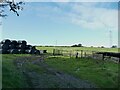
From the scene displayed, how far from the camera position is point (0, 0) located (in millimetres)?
26297

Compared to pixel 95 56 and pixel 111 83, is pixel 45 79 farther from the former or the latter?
pixel 95 56

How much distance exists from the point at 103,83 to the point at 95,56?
30154 mm

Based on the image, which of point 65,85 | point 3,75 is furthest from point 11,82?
point 65,85

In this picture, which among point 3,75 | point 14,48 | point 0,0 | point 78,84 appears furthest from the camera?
point 14,48

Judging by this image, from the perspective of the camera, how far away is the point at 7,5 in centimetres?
2725

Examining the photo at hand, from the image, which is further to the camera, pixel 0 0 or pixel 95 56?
pixel 95 56

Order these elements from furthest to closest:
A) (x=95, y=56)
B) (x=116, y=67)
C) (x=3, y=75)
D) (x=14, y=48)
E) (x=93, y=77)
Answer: (x=14, y=48), (x=95, y=56), (x=116, y=67), (x=93, y=77), (x=3, y=75)

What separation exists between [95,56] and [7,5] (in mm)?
38367

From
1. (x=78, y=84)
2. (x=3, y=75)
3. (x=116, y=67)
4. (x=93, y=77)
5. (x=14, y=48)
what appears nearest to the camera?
(x=3, y=75)

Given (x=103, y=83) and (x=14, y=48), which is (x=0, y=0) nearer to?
(x=103, y=83)

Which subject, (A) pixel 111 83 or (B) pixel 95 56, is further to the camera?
(B) pixel 95 56

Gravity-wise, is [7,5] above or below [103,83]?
above

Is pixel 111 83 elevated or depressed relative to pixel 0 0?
depressed

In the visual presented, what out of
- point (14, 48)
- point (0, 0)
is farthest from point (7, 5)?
point (14, 48)
